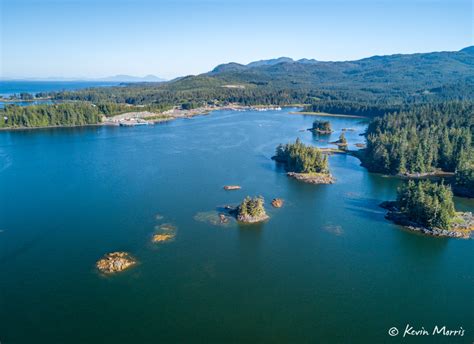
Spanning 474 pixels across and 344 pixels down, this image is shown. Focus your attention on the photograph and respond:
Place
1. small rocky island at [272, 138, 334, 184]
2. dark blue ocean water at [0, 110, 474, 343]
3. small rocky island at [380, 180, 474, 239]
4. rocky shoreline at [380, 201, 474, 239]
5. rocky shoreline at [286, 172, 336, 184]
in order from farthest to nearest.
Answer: small rocky island at [272, 138, 334, 184]
rocky shoreline at [286, 172, 336, 184]
small rocky island at [380, 180, 474, 239]
rocky shoreline at [380, 201, 474, 239]
dark blue ocean water at [0, 110, 474, 343]

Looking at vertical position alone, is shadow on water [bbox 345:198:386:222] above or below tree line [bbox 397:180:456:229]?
below

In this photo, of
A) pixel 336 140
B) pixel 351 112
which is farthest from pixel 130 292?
pixel 351 112

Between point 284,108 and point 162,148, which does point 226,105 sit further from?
point 162,148

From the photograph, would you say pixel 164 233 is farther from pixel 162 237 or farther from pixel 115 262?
pixel 115 262

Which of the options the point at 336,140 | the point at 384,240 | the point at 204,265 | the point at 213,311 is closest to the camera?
the point at 213,311

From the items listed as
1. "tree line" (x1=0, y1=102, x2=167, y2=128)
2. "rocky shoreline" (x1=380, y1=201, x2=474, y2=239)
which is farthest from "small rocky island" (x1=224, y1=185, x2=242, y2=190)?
"tree line" (x1=0, y1=102, x2=167, y2=128)

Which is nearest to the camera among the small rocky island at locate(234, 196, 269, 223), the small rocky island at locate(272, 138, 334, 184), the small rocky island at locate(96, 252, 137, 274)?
the small rocky island at locate(96, 252, 137, 274)

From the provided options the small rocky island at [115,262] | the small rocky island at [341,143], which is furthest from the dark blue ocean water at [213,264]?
the small rocky island at [341,143]

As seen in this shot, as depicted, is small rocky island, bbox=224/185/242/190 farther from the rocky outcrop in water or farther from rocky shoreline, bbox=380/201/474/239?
rocky shoreline, bbox=380/201/474/239
